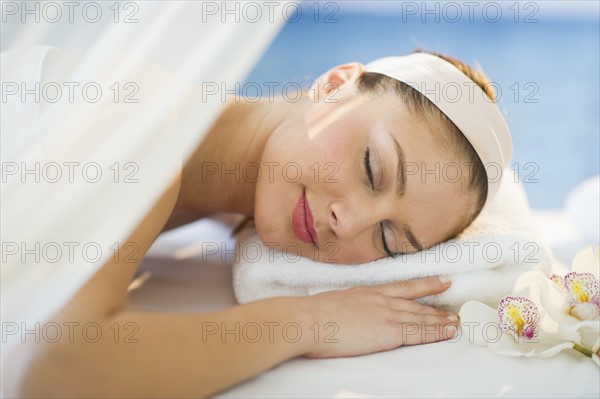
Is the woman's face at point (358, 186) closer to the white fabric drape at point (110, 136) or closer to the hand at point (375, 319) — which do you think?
the hand at point (375, 319)

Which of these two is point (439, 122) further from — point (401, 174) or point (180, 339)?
point (180, 339)

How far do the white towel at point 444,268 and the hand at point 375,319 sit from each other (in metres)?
0.03

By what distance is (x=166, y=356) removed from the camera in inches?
39.9

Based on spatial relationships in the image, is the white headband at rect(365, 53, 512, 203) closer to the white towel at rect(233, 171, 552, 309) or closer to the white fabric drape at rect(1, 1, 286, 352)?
the white towel at rect(233, 171, 552, 309)

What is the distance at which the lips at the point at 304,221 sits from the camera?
→ 1309mm

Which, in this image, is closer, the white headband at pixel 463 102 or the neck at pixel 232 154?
the white headband at pixel 463 102

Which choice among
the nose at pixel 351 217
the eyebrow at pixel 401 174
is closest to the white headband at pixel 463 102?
the eyebrow at pixel 401 174

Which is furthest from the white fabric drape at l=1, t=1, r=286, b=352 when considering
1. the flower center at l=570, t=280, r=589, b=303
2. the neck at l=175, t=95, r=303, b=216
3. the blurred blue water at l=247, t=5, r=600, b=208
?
the blurred blue water at l=247, t=5, r=600, b=208

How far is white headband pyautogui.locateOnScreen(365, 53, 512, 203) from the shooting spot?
1312mm

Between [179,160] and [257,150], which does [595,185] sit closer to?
[257,150]

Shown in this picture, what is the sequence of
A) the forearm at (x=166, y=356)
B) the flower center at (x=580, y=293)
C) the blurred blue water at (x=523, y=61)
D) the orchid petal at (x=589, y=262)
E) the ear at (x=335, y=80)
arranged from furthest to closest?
the blurred blue water at (x=523, y=61)
the ear at (x=335, y=80)
the orchid petal at (x=589, y=262)
the flower center at (x=580, y=293)
the forearm at (x=166, y=356)

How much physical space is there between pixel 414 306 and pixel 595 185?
0.85 metres

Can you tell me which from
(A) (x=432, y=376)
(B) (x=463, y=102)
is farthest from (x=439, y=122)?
(A) (x=432, y=376)

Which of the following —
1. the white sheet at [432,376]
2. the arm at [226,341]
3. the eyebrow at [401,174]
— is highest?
the eyebrow at [401,174]
